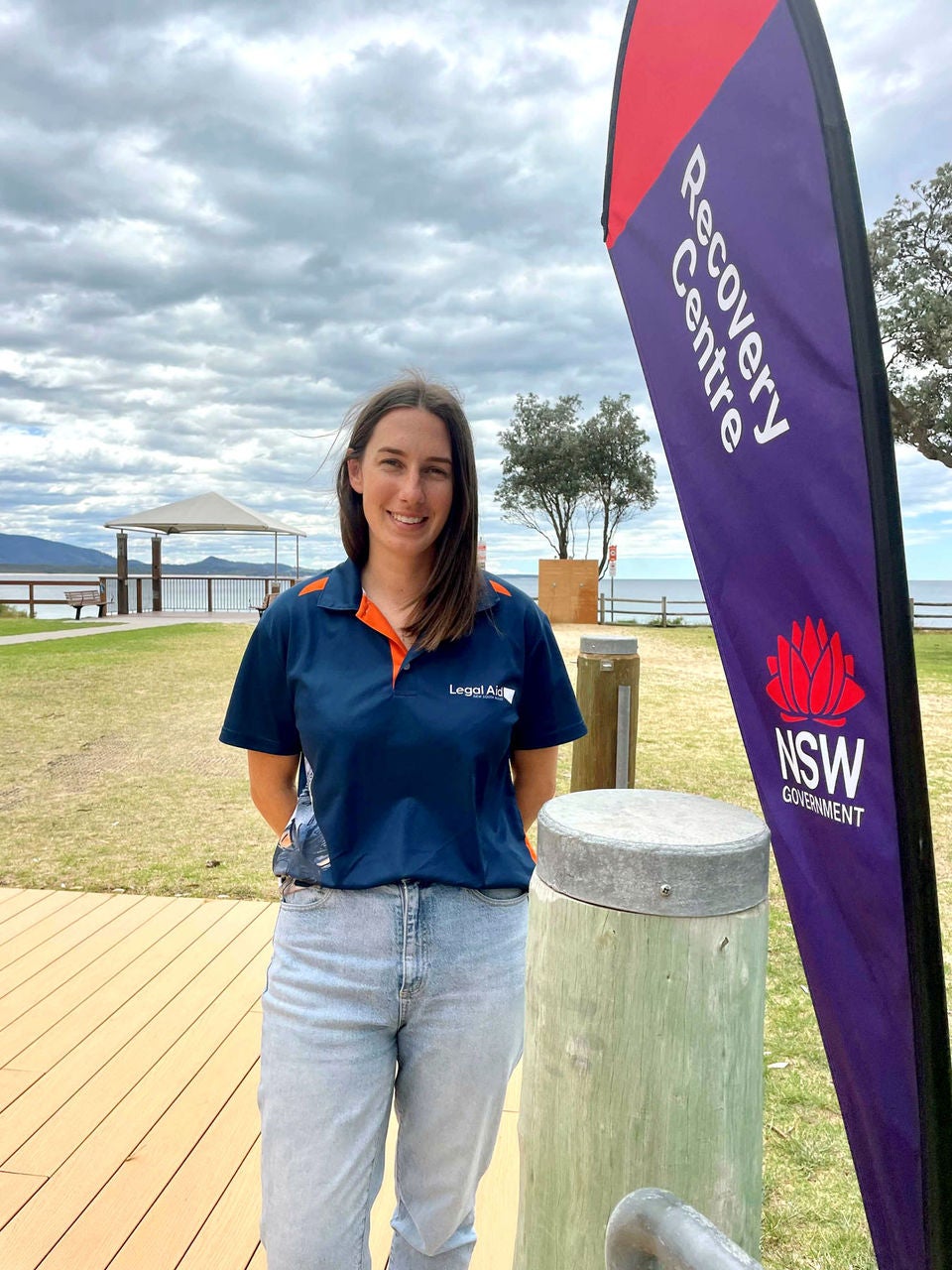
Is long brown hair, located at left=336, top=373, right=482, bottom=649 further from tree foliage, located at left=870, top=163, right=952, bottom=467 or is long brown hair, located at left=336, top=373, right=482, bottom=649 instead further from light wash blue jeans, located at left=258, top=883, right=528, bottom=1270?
tree foliage, located at left=870, top=163, right=952, bottom=467

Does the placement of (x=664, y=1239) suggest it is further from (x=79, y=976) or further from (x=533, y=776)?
(x=79, y=976)

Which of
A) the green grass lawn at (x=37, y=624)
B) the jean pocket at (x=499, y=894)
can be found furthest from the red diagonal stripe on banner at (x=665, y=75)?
the green grass lawn at (x=37, y=624)

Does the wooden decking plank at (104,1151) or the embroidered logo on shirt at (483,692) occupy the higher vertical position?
the embroidered logo on shirt at (483,692)

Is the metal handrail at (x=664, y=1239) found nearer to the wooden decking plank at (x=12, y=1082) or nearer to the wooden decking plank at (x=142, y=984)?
the wooden decking plank at (x=12, y=1082)

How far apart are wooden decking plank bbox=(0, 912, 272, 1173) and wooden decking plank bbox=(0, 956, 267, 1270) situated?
0.02 meters

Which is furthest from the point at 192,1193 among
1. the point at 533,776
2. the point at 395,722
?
the point at 395,722

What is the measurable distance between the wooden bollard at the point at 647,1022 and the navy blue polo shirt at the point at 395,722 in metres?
0.70

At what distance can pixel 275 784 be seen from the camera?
1990mm

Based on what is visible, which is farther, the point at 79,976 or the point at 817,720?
the point at 79,976

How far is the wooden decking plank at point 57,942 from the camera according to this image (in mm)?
3615

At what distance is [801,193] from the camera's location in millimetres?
1128

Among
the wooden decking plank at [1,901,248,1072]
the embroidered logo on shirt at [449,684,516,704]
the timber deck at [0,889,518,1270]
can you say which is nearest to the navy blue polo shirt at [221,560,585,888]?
the embroidered logo on shirt at [449,684,516,704]

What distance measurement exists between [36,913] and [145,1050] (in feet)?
5.07

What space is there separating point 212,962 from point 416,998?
2.44 metres
